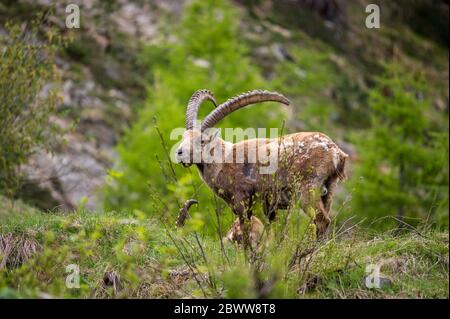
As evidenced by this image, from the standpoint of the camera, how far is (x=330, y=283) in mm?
6434

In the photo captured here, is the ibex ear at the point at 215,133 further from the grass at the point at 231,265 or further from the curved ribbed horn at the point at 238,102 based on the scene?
the grass at the point at 231,265

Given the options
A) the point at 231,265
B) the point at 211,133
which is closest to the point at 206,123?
the point at 211,133

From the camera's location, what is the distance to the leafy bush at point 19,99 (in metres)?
12.1

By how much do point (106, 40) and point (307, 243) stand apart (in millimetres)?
28867

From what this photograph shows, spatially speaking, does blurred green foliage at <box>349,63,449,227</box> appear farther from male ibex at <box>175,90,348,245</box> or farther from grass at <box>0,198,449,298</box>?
grass at <box>0,198,449,298</box>

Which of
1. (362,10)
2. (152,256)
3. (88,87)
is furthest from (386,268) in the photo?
(362,10)

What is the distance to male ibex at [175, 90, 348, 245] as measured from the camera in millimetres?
8383

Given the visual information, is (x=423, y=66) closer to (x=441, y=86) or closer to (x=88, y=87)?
(x=441, y=86)

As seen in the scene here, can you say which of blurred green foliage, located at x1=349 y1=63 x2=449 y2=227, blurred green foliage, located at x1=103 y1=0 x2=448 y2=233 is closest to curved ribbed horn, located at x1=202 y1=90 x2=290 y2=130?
blurred green foliage, located at x1=103 y1=0 x2=448 y2=233

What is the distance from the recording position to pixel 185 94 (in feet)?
71.7

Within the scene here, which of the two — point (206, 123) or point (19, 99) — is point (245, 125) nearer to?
point (19, 99)

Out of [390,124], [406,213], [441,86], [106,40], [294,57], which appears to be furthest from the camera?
[441,86]

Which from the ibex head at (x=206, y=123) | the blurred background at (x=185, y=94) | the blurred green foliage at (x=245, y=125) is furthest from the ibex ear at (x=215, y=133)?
the blurred green foliage at (x=245, y=125)

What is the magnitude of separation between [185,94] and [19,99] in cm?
994
